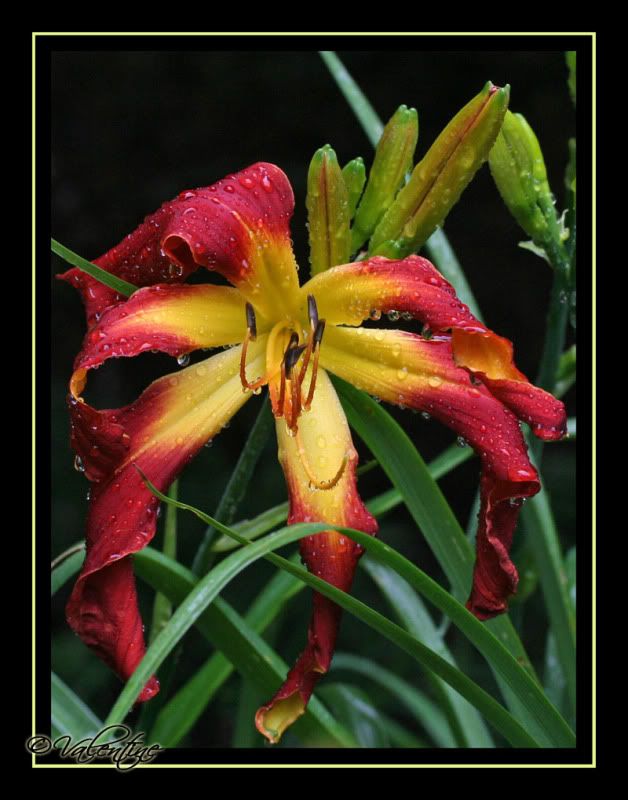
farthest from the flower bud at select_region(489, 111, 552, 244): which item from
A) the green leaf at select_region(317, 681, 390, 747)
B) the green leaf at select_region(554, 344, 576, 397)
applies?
the green leaf at select_region(317, 681, 390, 747)

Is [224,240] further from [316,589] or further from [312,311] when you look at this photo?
[316,589]

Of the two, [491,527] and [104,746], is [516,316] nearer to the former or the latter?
[491,527]

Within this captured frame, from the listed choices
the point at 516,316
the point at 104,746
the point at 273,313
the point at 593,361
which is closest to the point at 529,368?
the point at 516,316

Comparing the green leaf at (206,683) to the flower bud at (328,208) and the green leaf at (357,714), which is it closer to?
the green leaf at (357,714)

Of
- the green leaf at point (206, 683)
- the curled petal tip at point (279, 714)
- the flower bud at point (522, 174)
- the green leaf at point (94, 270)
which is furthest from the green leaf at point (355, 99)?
the curled petal tip at point (279, 714)

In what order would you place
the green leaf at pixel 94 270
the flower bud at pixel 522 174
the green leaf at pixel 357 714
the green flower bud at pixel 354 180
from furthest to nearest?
the green leaf at pixel 357 714 → the flower bud at pixel 522 174 → the green flower bud at pixel 354 180 → the green leaf at pixel 94 270
